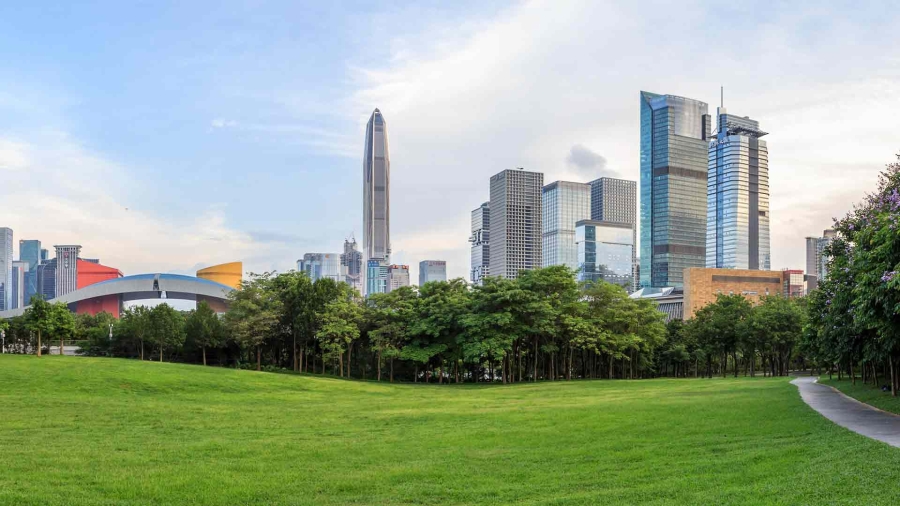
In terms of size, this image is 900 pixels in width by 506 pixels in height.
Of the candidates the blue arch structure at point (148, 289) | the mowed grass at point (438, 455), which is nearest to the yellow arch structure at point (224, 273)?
the blue arch structure at point (148, 289)

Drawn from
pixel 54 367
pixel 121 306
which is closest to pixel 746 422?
pixel 54 367

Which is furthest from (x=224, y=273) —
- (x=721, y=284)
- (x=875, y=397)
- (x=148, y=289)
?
(x=875, y=397)

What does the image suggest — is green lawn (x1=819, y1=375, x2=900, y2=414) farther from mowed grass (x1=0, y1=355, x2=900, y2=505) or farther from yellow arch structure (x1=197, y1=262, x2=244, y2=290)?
yellow arch structure (x1=197, y1=262, x2=244, y2=290)

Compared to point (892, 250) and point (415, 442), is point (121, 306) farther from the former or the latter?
point (892, 250)

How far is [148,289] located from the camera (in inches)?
4951

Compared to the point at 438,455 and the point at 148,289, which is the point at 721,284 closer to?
the point at 148,289

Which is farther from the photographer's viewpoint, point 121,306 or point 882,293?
point 121,306

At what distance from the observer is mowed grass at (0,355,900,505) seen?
484 inches

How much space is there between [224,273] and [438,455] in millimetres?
145023

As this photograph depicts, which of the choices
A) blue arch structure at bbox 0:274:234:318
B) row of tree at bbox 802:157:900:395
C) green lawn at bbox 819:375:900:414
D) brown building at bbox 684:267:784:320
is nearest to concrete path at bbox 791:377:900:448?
green lawn at bbox 819:375:900:414

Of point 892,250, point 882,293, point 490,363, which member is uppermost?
point 892,250

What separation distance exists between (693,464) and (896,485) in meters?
4.00

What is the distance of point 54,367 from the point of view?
4028 centimetres

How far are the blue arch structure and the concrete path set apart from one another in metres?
111
